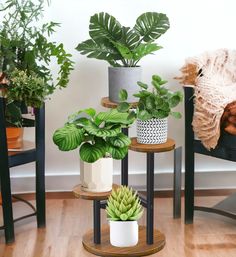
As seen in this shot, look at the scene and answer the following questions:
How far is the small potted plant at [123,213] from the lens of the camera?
7.12 feet

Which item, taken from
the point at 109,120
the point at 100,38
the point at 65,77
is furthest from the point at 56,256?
the point at 100,38

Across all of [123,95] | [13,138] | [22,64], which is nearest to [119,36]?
[123,95]

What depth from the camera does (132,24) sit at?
9.56ft

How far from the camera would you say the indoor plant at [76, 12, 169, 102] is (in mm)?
2461

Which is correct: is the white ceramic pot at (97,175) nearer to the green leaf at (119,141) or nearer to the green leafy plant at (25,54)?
the green leaf at (119,141)

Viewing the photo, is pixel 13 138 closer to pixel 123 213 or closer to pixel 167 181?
pixel 123 213

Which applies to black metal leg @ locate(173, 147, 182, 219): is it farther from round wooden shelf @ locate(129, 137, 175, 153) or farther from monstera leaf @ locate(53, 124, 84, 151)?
monstera leaf @ locate(53, 124, 84, 151)

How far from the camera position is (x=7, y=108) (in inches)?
93.7

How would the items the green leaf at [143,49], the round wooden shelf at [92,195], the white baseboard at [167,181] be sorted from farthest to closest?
the white baseboard at [167,181] → the green leaf at [143,49] → the round wooden shelf at [92,195]

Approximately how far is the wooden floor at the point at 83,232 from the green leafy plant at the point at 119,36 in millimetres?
809

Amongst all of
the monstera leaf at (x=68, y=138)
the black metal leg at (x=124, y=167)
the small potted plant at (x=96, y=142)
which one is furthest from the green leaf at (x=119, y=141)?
the black metal leg at (x=124, y=167)

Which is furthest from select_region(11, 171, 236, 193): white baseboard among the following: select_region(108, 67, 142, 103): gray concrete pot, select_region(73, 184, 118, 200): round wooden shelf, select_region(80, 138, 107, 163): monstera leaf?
select_region(80, 138, 107, 163): monstera leaf

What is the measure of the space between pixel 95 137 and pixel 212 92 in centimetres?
61

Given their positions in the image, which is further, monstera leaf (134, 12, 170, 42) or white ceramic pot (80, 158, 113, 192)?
monstera leaf (134, 12, 170, 42)
